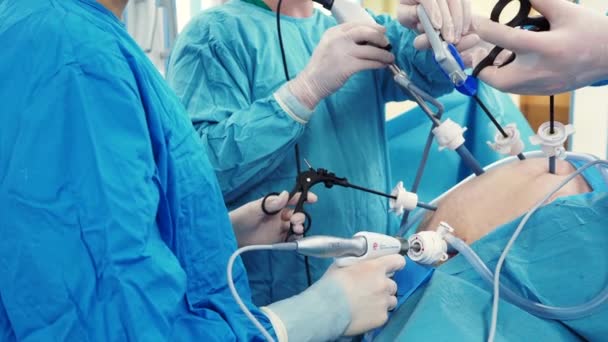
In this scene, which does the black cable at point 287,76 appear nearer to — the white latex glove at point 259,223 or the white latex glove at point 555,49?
the white latex glove at point 259,223

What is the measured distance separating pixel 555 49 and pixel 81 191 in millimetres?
649

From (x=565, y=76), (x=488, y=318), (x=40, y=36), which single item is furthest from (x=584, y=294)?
(x=40, y=36)

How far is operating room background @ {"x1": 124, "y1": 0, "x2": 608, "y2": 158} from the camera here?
1840 mm

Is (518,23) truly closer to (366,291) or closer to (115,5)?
(366,291)

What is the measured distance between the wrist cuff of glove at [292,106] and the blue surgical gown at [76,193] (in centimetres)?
45

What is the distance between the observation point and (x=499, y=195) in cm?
114

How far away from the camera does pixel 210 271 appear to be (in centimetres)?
80

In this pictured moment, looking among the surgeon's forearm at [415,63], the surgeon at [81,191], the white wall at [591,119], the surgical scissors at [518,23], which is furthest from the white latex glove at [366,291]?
the white wall at [591,119]

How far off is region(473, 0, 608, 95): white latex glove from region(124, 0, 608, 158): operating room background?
981 millimetres

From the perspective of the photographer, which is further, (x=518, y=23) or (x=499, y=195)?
(x=499, y=195)

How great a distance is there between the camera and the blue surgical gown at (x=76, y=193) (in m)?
0.60

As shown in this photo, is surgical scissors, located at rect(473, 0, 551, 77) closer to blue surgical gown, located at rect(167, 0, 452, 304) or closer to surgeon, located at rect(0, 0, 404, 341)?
blue surgical gown, located at rect(167, 0, 452, 304)

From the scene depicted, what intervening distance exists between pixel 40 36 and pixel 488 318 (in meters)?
0.72

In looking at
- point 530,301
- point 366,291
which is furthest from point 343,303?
point 530,301
